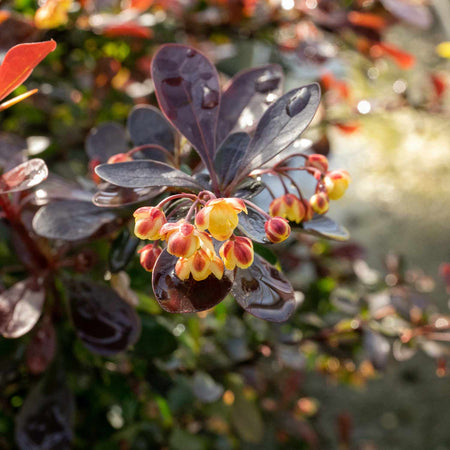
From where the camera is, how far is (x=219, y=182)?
61 centimetres

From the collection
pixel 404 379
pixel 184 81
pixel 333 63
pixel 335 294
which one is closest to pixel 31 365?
pixel 184 81

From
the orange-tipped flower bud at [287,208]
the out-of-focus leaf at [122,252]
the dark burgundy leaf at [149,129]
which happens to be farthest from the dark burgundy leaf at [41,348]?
the orange-tipped flower bud at [287,208]

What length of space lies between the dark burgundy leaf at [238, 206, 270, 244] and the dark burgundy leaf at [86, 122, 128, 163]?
289mm

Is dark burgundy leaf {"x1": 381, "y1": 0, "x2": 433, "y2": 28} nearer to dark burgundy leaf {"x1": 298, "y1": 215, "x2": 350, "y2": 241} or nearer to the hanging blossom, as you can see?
the hanging blossom

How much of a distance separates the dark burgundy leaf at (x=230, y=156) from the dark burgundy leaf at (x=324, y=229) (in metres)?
0.10

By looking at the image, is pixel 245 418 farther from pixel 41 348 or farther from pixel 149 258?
pixel 149 258

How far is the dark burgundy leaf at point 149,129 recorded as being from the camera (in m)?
0.72

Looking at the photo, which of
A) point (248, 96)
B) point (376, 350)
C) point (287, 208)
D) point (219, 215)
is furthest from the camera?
point (376, 350)

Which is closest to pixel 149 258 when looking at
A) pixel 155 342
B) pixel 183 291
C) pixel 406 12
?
pixel 183 291

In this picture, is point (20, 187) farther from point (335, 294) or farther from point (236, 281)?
point (335, 294)

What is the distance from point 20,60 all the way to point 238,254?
27cm

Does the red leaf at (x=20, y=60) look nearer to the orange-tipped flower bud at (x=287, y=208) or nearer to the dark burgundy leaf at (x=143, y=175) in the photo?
the dark burgundy leaf at (x=143, y=175)

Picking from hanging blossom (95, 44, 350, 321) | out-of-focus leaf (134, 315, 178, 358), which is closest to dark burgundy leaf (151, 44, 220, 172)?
hanging blossom (95, 44, 350, 321)

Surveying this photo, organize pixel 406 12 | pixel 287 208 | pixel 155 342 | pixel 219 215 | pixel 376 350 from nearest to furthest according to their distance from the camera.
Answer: pixel 219 215 < pixel 287 208 < pixel 155 342 < pixel 376 350 < pixel 406 12
